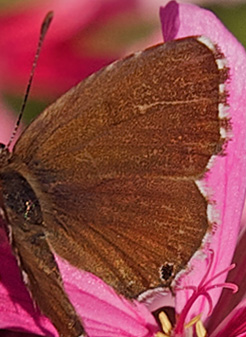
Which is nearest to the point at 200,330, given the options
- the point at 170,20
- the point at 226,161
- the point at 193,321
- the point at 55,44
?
the point at 193,321

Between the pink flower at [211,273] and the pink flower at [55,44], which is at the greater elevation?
the pink flower at [55,44]

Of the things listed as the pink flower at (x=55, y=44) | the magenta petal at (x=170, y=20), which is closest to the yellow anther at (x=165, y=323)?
the magenta petal at (x=170, y=20)

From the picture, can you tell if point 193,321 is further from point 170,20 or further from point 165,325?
point 170,20

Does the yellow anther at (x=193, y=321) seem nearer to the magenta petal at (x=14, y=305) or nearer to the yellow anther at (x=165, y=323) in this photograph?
the yellow anther at (x=165, y=323)

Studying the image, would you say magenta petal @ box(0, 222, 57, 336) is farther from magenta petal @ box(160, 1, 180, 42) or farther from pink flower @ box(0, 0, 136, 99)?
pink flower @ box(0, 0, 136, 99)

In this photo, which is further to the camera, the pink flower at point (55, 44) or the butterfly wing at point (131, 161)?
the pink flower at point (55, 44)

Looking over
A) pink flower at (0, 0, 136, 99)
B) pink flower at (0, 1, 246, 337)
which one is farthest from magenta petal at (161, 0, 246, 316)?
pink flower at (0, 0, 136, 99)

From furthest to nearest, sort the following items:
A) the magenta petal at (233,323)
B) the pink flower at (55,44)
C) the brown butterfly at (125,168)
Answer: the pink flower at (55,44)
the magenta petal at (233,323)
the brown butterfly at (125,168)
